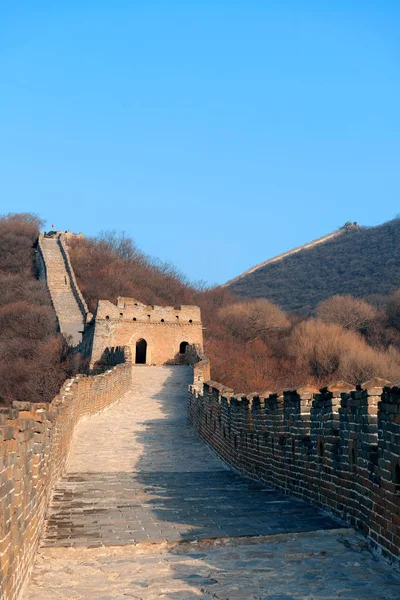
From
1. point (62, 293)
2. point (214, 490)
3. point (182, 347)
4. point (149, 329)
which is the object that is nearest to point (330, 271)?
point (62, 293)

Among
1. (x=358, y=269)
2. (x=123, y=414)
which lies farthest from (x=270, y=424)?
(x=358, y=269)

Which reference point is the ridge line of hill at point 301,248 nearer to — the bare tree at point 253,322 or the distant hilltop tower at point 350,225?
the distant hilltop tower at point 350,225

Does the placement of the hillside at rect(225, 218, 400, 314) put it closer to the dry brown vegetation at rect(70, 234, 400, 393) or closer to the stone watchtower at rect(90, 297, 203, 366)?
the dry brown vegetation at rect(70, 234, 400, 393)

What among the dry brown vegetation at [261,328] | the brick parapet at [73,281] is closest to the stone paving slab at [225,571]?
the dry brown vegetation at [261,328]

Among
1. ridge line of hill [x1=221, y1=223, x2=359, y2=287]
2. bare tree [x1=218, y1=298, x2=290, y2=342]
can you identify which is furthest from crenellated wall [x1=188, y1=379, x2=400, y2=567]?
ridge line of hill [x1=221, y1=223, x2=359, y2=287]

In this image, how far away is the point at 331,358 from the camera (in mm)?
38062

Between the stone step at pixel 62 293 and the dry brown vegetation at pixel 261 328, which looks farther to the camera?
the stone step at pixel 62 293

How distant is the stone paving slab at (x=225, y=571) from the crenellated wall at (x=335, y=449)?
0.39 m

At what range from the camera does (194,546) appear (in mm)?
6371

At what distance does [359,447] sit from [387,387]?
1.14 meters

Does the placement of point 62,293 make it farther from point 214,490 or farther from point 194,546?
point 194,546

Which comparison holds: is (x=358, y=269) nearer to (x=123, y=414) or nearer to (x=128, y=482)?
(x=123, y=414)

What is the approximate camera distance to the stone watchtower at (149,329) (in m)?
32.3

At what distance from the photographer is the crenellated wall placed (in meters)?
5.94
